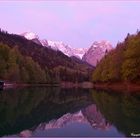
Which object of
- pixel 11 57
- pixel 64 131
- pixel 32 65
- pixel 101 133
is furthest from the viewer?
pixel 32 65

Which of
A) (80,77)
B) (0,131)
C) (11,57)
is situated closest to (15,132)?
(0,131)

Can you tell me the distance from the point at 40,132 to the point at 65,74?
18506 cm

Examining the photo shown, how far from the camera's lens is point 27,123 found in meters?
17.2

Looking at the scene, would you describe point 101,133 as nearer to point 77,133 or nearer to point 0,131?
point 77,133

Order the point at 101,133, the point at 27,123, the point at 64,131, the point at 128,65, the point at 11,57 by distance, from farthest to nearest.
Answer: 1. the point at 11,57
2. the point at 128,65
3. the point at 27,123
4. the point at 64,131
5. the point at 101,133

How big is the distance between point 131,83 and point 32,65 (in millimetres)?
63393

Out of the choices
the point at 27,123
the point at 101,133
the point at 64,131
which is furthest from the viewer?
the point at 27,123

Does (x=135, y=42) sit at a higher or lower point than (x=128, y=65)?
higher

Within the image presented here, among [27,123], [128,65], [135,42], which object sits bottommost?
[27,123]

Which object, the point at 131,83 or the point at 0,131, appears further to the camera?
the point at 131,83

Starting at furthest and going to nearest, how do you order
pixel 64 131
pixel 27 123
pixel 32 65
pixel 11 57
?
pixel 32 65
pixel 11 57
pixel 27 123
pixel 64 131

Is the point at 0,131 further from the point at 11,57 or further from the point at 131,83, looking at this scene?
the point at 11,57

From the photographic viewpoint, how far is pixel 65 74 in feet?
652

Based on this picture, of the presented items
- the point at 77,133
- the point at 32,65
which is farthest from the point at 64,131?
the point at 32,65
